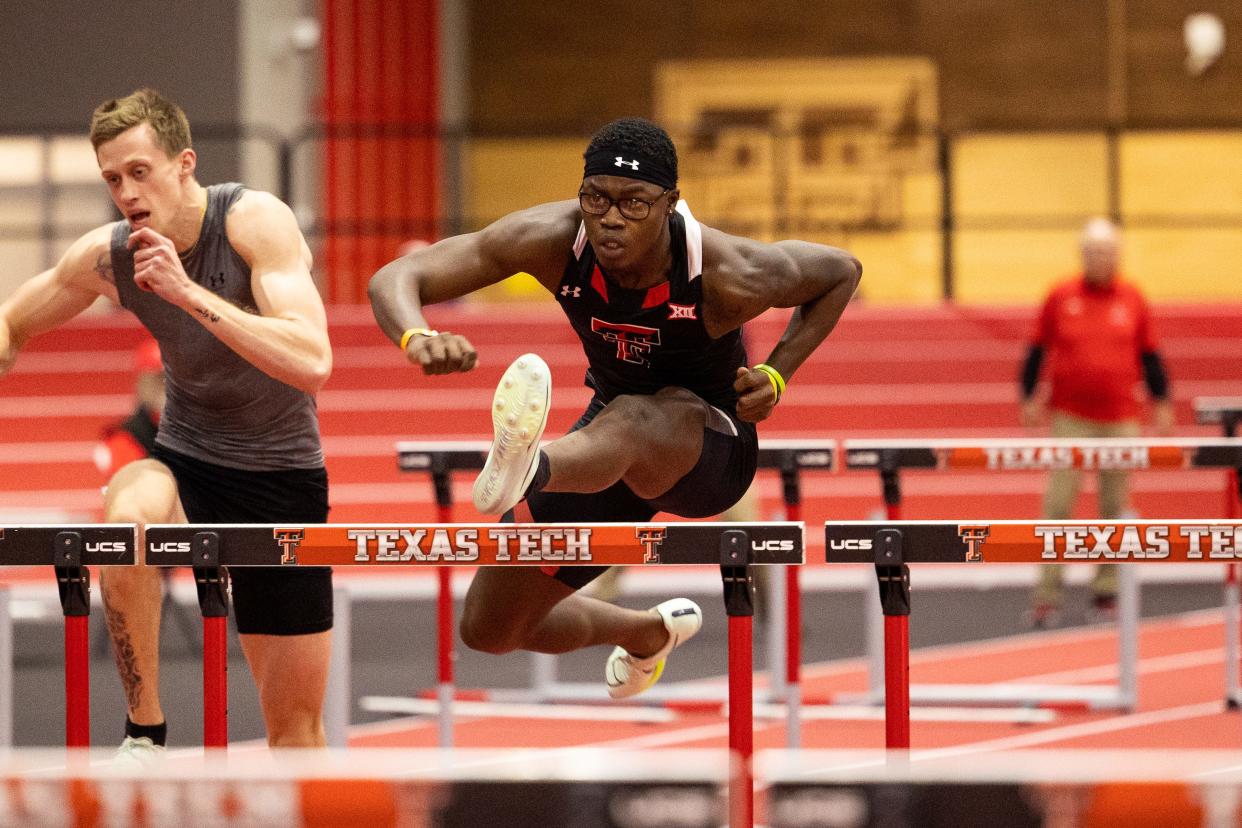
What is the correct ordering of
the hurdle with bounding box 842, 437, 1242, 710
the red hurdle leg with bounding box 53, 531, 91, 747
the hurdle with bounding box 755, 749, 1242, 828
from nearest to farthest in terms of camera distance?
the hurdle with bounding box 755, 749, 1242, 828 < the red hurdle leg with bounding box 53, 531, 91, 747 < the hurdle with bounding box 842, 437, 1242, 710

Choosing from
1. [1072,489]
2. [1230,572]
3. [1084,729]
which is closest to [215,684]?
[1084,729]

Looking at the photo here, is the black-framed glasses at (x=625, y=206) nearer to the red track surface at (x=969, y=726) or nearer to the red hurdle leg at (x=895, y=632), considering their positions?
the red hurdle leg at (x=895, y=632)

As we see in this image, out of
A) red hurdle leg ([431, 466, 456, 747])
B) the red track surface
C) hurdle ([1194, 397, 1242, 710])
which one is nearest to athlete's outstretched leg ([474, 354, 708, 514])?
red hurdle leg ([431, 466, 456, 747])

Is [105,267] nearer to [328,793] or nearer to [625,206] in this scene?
[625,206]

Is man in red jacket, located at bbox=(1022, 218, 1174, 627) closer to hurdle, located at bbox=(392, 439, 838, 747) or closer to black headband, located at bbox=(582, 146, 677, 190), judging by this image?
hurdle, located at bbox=(392, 439, 838, 747)

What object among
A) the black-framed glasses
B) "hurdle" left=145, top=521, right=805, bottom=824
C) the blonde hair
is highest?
the blonde hair

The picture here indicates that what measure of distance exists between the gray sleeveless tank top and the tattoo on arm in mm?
18

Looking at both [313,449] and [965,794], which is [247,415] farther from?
[965,794]

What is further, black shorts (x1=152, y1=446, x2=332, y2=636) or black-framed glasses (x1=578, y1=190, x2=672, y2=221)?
black shorts (x1=152, y1=446, x2=332, y2=636)

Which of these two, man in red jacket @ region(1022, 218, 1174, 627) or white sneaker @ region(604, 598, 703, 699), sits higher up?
man in red jacket @ region(1022, 218, 1174, 627)

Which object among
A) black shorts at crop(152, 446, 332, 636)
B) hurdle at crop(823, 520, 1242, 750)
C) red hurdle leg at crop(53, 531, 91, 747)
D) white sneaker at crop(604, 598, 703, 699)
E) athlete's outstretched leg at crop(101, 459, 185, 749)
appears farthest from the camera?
white sneaker at crop(604, 598, 703, 699)

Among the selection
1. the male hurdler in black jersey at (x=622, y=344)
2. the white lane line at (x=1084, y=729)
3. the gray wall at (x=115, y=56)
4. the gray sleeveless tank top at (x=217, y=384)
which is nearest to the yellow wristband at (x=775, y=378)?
the male hurdler in black jersey at (x=622, y=344)

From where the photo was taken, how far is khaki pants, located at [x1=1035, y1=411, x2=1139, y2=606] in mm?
9234

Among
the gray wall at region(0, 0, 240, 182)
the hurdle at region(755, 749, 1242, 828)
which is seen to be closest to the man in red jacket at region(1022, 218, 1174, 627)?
the hurdle at region(755, 749, 1242, 828)
